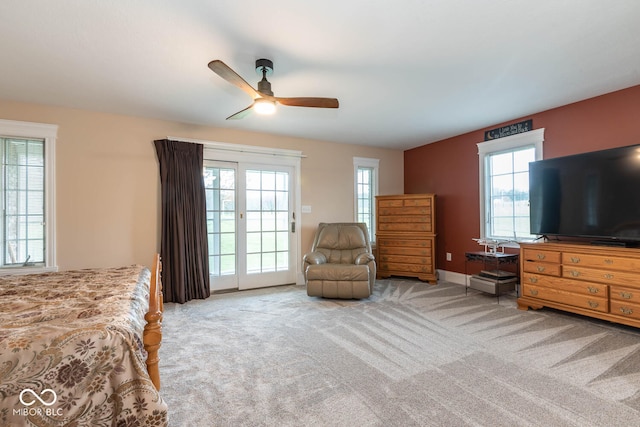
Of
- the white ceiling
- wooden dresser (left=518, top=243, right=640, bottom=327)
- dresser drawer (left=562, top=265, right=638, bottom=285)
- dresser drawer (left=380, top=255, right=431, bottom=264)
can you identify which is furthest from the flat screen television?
dresser drawer (left=380, top=255, right=431, bottom=264)

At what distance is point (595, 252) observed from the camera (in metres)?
2.87

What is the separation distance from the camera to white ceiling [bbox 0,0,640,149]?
6.23 ft

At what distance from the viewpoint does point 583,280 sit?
9.72 feet

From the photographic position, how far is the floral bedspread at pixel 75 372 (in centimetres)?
107

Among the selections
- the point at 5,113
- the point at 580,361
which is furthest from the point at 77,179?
the point at 580,361

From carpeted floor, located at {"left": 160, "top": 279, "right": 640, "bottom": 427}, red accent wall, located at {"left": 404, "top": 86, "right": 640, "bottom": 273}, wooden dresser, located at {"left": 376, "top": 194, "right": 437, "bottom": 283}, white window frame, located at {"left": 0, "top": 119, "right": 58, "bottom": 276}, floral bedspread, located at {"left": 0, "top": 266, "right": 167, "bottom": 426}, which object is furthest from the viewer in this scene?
wooden dresser, located at {"left": 376, "top": 194, "right": 437, "bottom": 283}

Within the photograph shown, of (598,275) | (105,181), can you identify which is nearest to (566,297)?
(598,275)

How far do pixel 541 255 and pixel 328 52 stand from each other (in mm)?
3040

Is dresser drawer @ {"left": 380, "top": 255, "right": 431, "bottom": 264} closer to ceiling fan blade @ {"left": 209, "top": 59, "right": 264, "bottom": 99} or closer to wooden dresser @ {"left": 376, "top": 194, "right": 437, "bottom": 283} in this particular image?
wooden dresser @ {"left": 376, "top": 194, "right": 437, "bottom": 283}

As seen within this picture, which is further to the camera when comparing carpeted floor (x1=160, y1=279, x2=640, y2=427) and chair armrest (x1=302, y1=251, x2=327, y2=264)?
chair armrest (x1=302, y1=251, x2=327, y2=264)

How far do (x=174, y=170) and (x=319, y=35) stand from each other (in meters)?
2.73

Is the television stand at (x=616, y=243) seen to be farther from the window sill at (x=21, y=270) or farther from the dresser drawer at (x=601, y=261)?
the window sill at (x=21, y=270)

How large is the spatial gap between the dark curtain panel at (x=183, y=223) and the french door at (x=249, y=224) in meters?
0.21

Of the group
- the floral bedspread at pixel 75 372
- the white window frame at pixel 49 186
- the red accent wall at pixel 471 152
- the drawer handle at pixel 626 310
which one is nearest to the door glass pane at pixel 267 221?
the white window frame at pixel 49 186
